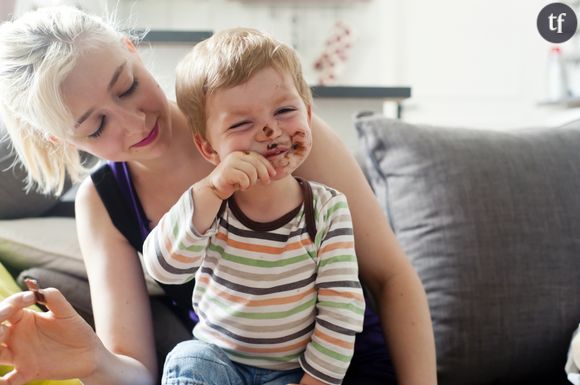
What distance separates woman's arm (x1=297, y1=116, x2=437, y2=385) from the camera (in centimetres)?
92

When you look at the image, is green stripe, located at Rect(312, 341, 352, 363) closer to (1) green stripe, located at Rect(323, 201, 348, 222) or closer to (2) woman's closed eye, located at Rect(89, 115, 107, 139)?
(1) green stripe, located at Rect(323, 201, 348, 222)

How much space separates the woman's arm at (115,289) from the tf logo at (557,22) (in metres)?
1.15

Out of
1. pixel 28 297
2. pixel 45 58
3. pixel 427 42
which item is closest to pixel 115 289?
pixel 28 297

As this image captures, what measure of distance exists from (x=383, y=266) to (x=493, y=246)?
0.29 meters

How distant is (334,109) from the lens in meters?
2.06

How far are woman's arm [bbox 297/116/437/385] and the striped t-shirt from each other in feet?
0.58

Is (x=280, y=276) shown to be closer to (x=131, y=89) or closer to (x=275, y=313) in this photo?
(x=275, y=313)

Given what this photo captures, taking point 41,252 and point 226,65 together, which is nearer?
point 226,65

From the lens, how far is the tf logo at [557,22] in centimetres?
139

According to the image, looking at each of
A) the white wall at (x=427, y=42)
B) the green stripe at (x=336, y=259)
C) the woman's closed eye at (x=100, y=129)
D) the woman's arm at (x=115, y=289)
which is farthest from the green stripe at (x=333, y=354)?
the white wall at (x=427, y=42)

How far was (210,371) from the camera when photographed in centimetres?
78

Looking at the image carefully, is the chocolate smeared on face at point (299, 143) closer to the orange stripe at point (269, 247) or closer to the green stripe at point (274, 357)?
the orange stripe at point (269, 247)

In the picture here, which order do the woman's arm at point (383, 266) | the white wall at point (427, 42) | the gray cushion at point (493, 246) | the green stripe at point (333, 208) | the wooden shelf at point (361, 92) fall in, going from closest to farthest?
the green stripe at point (333, 208) → the woman's arm at point (383, 266) → the gray cushion at point (493, 246) → the wooden shelf at point (361, 92) → the white wall at point (427, 42)

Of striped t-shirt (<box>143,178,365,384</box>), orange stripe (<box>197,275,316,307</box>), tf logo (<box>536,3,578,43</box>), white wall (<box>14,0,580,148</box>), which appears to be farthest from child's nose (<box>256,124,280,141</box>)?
white wall (<box>14,0,580,148</box>)
